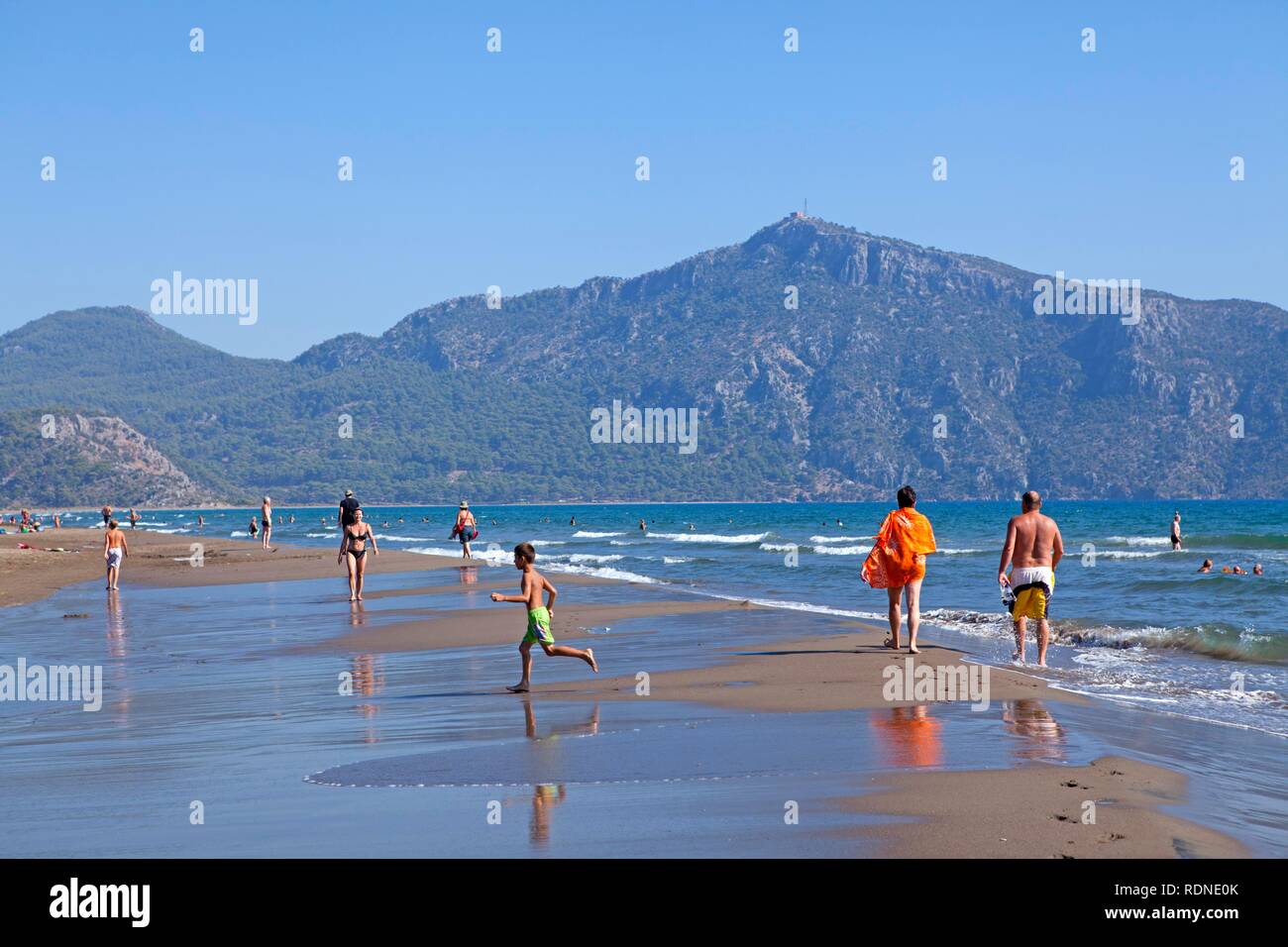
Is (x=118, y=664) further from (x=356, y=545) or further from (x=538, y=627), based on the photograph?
(x=356, y=545)

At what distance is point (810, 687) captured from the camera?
11695 mm

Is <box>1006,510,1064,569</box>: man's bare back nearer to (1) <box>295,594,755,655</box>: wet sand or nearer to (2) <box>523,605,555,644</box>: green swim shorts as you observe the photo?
(2) <box>523,605,555,644</box>: green swim shorts

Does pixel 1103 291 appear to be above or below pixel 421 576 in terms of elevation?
above

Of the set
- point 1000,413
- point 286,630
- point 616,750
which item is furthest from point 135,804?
point 1000,413

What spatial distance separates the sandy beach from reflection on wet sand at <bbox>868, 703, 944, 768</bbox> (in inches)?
1.2

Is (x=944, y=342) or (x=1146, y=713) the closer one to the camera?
(x=1146, y=713)

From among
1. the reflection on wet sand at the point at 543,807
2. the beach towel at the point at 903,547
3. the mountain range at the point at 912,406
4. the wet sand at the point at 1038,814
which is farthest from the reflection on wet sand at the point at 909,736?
the mountain range at the point at 912,406

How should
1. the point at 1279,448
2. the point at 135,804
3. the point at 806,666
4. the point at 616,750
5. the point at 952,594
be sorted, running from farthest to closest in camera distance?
the point at 1279,448, the point at 952,594, the point at 806,666, the point at 616,750, the point at 135,804

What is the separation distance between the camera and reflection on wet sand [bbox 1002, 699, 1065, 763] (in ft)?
27.1

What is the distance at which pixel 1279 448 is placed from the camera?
160 metres
